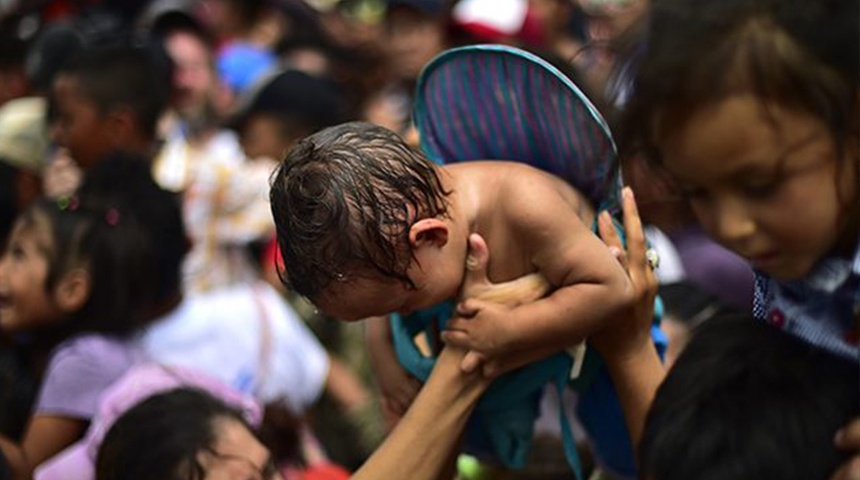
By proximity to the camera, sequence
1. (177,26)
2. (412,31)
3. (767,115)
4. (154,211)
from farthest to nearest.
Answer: (177,26), (412,31), (154,211), (767,115)

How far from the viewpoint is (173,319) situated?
3582 millimetres

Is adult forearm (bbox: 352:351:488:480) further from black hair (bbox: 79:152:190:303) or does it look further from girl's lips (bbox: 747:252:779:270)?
black hair (bbox: 79:152:190:303)

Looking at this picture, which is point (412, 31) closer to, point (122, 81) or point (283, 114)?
point (283, 114)

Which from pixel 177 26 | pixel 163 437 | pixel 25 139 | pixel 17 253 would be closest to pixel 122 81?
pixel 25 139

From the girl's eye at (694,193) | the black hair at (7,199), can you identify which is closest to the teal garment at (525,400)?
the girl's eye at (694,193)

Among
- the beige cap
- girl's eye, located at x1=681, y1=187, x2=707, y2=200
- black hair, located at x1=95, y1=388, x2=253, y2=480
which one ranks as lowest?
the beige cap

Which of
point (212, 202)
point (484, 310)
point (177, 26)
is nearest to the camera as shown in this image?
point (484, 310)

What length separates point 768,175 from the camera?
163 centimetres

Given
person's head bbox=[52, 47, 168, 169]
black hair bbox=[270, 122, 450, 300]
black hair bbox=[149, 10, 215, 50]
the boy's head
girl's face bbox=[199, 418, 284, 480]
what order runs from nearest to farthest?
1. black hair bbox=[270, 122, 450, 300]
2. girl's face bbox=[199, 418, 284, 480]
3. person's head bbox=[52, 47, 168, 169]
4. the boy's head
5. black hair bbox=[149, 10, 215, 50]

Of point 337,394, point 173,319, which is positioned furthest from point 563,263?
point 337,394

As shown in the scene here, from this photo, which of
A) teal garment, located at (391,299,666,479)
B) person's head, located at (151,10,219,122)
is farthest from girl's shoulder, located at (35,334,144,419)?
person's head, located at (151,10,219,122)

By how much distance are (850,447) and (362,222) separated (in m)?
0.67

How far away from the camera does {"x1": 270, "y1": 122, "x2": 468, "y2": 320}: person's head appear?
76.7 inches

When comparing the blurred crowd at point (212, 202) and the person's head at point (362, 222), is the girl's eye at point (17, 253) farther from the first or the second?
the person's head at point (362, 222)
